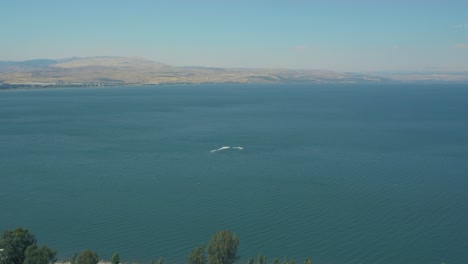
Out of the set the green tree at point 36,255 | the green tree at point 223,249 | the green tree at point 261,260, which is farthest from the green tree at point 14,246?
the green tree at point 261,260

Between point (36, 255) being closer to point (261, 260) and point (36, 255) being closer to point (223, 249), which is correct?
point (223, 249)

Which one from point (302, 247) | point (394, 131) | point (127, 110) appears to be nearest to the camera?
point (302, 247)

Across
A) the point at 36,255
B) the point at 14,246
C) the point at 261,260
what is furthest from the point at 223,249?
the point at 14,246

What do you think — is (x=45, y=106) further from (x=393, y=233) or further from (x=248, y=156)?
(x=393, y=233)

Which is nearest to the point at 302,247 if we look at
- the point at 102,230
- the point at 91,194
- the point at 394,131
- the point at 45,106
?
the point at 102,230

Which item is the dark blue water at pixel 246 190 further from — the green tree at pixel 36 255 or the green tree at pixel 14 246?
the green tree at pixel 36 255
